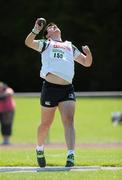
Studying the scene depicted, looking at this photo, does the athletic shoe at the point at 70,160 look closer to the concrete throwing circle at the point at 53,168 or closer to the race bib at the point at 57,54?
the concrete throwing circle at the point at 53,168

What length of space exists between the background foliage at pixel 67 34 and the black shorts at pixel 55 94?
2873 cm

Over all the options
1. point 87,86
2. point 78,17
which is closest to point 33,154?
point 87,86

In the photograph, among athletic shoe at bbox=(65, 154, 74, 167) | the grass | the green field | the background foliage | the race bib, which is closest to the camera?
athletic shoe at bbox=(65, 154, 74, 167)

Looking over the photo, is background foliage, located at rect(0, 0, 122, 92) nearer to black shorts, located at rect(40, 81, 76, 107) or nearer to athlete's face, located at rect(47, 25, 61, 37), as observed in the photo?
athlete's face, located at rect(47, 25, 61, 37)

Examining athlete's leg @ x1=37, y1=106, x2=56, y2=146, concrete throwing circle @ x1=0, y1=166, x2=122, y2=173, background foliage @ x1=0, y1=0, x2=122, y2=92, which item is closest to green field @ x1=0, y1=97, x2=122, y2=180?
concrete throwing circle @ x1=0, y1=166, x2=122, y2=173

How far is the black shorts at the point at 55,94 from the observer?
33.2 ft

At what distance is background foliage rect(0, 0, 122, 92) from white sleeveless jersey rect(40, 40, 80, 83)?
94.3ft

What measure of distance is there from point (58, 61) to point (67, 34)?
3015 centimetres

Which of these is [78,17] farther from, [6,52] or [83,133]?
[83,133]

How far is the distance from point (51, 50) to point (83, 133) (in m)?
13.3

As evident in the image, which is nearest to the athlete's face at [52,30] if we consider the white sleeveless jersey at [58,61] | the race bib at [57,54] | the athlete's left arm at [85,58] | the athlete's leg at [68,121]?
the white sleeveless jersey at [58,61]

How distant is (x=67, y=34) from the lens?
132 feet

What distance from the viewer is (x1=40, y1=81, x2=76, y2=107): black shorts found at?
33.2 ft

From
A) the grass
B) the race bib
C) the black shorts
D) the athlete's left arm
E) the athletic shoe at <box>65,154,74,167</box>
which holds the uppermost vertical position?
the race bib
